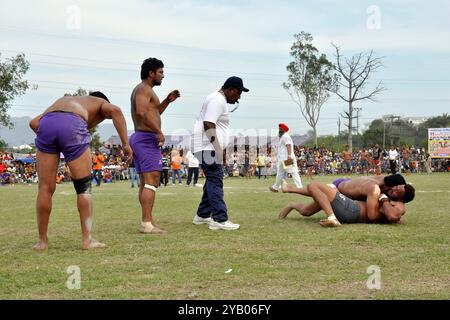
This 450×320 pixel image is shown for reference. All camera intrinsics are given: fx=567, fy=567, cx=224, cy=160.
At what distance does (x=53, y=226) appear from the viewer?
8156 mm

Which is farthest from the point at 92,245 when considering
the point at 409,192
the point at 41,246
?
the point at 409,192

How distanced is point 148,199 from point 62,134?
1764mm

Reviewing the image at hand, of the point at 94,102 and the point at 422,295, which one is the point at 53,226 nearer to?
the point at 94,102

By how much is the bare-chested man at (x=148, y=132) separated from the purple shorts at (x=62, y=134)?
4.46ft

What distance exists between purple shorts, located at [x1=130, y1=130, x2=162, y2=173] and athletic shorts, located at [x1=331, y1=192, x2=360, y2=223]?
7.92 ft

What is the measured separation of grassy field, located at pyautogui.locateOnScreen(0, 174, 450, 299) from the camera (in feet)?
13.4

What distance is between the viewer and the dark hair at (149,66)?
7.34 m

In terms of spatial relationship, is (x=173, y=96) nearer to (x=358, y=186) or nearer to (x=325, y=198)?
(x=325, y=198)

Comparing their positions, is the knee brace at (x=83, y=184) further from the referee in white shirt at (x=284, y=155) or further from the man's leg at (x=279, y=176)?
the man's leg at (x=279, y=176)

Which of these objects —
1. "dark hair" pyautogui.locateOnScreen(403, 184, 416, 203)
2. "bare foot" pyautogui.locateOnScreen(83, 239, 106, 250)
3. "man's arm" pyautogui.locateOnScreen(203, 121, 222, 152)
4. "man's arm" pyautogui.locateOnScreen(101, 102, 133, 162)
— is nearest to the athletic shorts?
"dark hair" pyautogui.locateOnScreen(403, 184, 416, 203)

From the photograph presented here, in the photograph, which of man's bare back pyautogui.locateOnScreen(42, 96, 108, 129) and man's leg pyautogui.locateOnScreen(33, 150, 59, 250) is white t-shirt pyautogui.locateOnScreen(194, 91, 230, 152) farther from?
man's leg pyautogui.locateOnScreen(33, 150, 59, 250)

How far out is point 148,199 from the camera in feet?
24.0

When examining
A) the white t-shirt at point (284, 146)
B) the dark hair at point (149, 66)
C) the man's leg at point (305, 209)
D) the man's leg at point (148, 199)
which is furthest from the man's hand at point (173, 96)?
the white t-shirt at point (284, 146)
